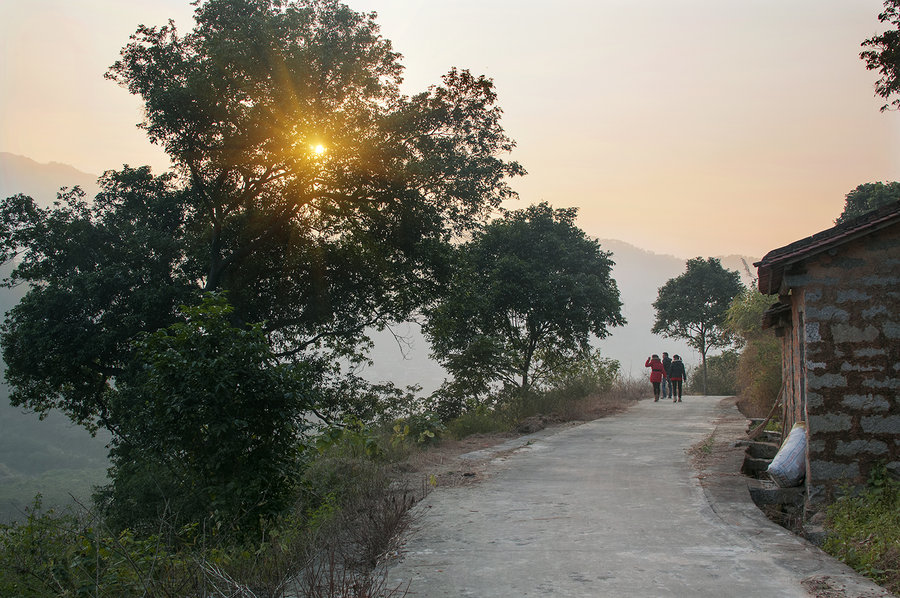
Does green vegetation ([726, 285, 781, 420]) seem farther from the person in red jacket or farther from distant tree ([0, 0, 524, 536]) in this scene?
distant tree ([0, 0, 524, 536])

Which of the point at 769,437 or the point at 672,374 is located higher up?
the point at 672,374

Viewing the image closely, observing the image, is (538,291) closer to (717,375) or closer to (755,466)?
(755,466)

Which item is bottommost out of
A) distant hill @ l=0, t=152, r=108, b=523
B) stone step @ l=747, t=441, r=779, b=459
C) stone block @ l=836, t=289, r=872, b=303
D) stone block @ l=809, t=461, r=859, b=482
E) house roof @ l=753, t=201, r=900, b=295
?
distant hill @ l=0, t=152, r=108, b=523

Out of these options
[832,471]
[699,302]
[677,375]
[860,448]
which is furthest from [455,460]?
[699,302]

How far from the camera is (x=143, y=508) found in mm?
13828

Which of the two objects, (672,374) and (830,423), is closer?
(830,423)

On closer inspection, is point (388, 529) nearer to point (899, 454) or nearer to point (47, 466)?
point (899, 454)

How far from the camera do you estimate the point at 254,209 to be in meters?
17.8

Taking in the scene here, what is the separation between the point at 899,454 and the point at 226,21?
713 inches

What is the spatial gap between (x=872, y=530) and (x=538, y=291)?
17982 mm

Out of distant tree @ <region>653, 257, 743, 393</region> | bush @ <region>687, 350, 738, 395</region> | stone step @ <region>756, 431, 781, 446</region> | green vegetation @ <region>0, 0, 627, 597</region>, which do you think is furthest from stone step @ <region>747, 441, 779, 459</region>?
distant tree @ <region>653, 257, 743, 393</region>

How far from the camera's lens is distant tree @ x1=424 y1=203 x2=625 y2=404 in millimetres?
23484

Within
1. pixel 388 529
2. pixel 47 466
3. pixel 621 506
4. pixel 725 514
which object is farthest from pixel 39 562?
pixel 47 466

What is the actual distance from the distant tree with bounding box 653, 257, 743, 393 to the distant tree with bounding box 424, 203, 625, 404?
1288cm
